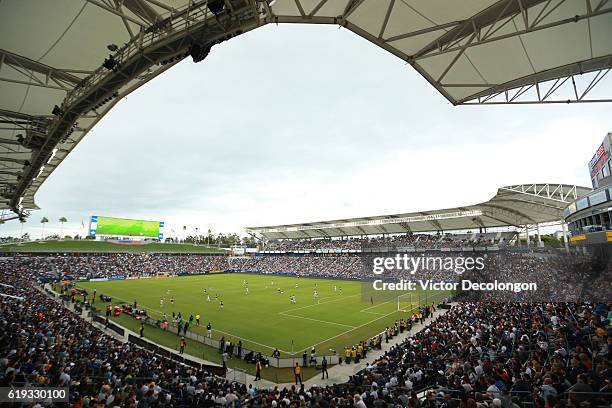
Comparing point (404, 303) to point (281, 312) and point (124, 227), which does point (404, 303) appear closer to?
point (281, 312)

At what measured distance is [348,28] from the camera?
28.1 ft

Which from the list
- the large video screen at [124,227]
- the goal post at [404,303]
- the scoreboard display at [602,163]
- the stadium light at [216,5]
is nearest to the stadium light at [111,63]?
the stadium light at [216,5]

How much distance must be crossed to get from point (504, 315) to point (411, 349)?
244 inches

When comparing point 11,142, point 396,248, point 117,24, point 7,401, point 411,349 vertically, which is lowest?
point 411,349

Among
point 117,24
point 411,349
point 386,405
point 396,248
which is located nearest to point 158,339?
point 411,349

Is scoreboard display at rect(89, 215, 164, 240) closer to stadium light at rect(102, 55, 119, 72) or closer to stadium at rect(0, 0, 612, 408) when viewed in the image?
stadium at rect(0, 0, 612, 408)

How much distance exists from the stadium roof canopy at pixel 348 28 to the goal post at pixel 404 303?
95.1 feet

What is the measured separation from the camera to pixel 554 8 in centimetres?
713

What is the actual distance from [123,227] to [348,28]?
90.8 meters

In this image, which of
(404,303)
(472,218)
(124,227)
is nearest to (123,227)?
(124,227)

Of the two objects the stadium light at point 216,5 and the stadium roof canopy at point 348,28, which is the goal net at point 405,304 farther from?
the stadium light at point 216,5

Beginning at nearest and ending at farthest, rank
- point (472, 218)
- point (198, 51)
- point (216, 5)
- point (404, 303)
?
point (216, 5), point (198, 51), point (404, 303), point (472, 218)

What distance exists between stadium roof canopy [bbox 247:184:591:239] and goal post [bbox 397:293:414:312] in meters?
16.5

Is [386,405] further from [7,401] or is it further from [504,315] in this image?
[504,315]
